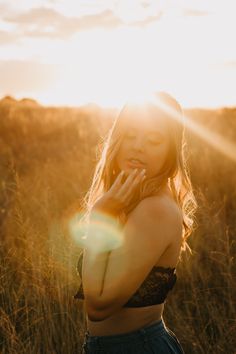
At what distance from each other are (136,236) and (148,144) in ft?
1.29

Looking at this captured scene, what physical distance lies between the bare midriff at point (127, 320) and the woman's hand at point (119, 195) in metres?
0.33

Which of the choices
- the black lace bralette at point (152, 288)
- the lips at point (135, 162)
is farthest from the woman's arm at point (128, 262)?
the lips at point (135, 162)

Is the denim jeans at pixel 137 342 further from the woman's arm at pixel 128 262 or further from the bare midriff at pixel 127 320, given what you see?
the woman's arm at pixel 128 262

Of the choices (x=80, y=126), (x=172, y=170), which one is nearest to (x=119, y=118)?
(x=172, y=170)

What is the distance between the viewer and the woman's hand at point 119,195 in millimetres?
1524

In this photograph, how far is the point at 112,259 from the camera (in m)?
1.45

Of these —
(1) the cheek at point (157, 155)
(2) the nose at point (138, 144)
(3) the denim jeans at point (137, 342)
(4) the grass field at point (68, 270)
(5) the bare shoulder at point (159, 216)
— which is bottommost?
(4) the grass field at point (68, 270)

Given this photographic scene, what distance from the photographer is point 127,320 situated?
1.59 metres

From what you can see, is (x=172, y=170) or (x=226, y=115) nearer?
(x=172, y=170)

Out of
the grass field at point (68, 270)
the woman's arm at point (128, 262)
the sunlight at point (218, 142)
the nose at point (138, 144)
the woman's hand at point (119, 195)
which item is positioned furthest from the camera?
the sunlight at point (218, 142)

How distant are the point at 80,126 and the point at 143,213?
45.6 feet

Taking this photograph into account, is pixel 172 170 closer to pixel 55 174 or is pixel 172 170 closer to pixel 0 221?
pixel 0 221

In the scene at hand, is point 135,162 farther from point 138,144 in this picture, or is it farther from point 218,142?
point 218,142

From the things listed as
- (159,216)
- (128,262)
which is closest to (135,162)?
(159,216)
